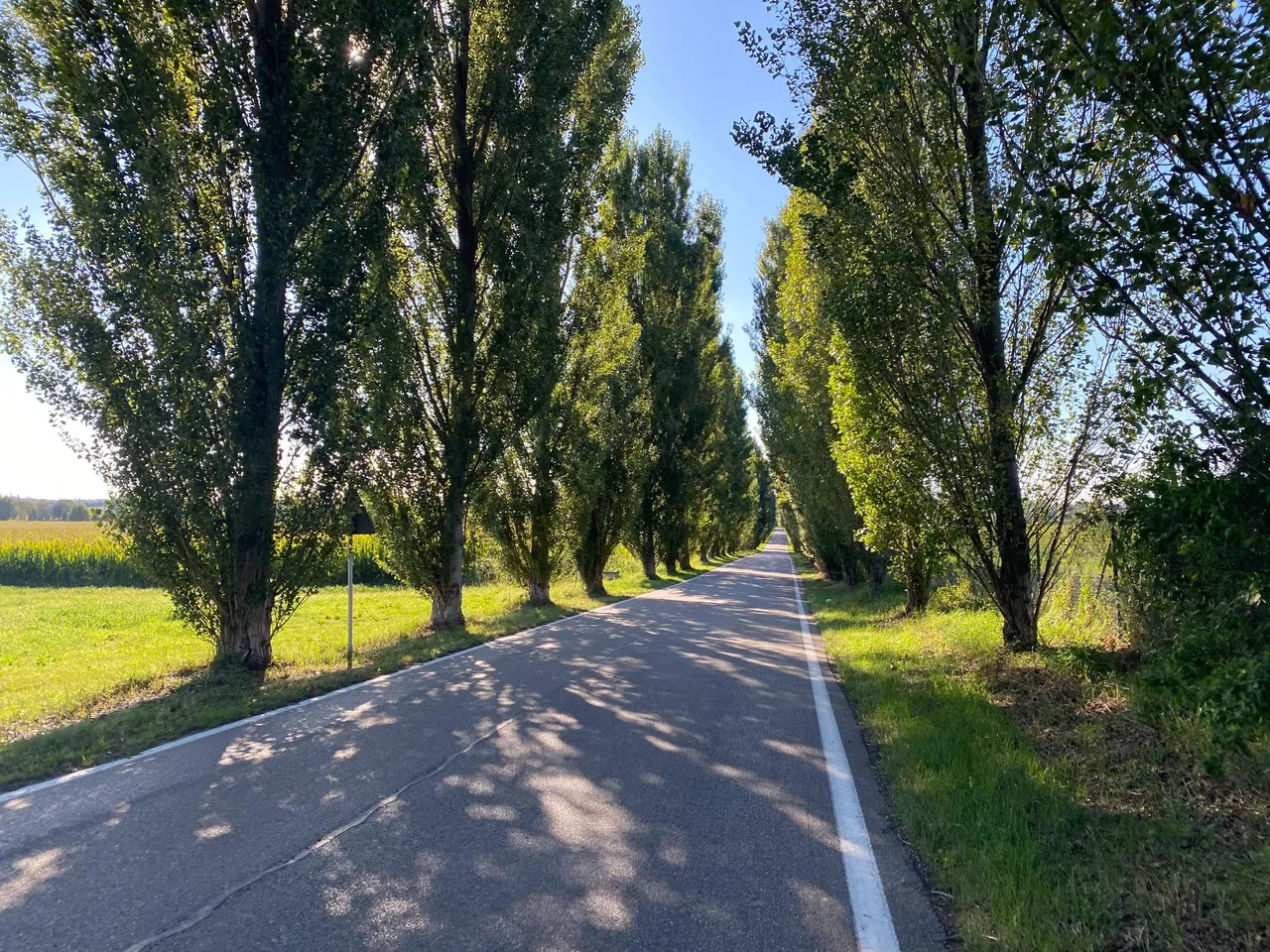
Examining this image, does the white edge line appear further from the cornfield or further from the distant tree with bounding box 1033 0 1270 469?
the cornfield

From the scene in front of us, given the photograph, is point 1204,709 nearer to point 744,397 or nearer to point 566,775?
point 566,775

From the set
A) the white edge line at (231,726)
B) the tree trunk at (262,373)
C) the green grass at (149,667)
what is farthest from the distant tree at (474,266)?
the tree trunk at (262,373)

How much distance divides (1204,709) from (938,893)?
1.56 metres

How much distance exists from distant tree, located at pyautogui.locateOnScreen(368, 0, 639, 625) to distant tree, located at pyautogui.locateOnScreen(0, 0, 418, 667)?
3.84 meters

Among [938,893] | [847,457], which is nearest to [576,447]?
[847,457]

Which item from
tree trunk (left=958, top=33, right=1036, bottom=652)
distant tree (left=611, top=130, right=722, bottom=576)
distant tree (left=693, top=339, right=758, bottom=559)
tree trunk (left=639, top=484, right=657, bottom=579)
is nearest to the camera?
tree trunk (left=958, top=33, right=1036, bottom=652)

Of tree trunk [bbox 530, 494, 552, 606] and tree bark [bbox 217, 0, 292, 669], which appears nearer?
tree bark [bbox 217, 0, 292, 669]

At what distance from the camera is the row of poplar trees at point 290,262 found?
8180mm

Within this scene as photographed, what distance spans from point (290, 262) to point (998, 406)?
27.3 ft

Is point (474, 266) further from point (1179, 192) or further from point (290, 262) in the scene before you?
point (1179, 192)

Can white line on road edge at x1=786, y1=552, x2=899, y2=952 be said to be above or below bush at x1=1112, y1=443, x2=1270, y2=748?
below

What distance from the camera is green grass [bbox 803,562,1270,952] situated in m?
3.11

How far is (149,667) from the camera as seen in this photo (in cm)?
988

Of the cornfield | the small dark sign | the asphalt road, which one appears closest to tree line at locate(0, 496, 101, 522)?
the cornfield
